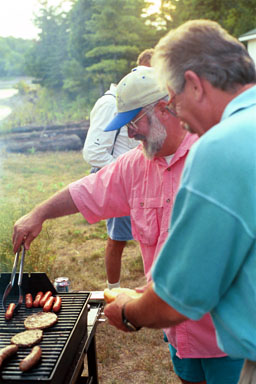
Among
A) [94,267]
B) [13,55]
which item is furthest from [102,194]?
[13,55]

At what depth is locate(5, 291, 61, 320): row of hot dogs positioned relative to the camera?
8.46 feet

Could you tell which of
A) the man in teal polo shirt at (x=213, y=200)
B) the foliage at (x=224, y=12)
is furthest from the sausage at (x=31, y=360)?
the foliage at (x=224, y=12)

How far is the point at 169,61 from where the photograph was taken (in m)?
1.32

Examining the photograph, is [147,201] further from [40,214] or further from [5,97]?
[5,97]

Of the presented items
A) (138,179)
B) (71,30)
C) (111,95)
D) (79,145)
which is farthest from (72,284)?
(71,30)

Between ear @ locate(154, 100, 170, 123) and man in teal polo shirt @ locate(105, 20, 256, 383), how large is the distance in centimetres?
82

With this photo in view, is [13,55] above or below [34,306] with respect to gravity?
above

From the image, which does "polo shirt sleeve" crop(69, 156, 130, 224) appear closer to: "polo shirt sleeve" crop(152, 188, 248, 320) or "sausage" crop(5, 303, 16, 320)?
"sausage" crop(5, 303, 16, 320)

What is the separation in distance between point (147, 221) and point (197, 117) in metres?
1.09

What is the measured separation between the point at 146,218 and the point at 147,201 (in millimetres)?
96

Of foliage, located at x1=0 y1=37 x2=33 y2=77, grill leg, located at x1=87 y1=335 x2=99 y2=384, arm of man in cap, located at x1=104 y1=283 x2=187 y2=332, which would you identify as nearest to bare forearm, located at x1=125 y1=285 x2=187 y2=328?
arm of man in cap, located at x1=104 y1=283 x2=187 y2=332

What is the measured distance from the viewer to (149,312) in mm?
1372

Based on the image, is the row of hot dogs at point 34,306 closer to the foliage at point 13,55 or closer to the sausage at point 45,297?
the sausage at point 45,297

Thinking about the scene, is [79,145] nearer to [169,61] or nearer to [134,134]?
[134,134]
